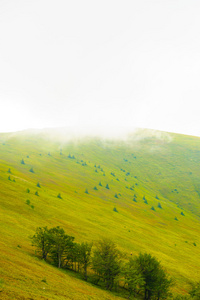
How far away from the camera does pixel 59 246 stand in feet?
140

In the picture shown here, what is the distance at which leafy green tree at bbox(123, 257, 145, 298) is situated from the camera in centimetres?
3928

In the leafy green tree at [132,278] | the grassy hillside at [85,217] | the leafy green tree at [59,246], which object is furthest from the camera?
the leafy green tree at [59,246]

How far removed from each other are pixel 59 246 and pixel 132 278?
666 inches

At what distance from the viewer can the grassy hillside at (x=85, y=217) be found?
30.4 metres

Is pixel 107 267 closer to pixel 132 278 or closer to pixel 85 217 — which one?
pixel 132 278

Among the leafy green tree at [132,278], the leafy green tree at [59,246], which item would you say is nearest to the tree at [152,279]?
the leafy green tree at [132,278]

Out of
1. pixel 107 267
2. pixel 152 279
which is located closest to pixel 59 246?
pixel 107 267

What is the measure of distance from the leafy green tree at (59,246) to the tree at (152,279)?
16.9 m

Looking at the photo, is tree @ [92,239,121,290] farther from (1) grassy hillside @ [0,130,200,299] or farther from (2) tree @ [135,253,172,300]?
(2) tree @ [135,253,172,300]

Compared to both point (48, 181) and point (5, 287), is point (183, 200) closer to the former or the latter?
point (48, 181)

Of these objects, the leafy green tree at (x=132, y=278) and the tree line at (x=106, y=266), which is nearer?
the leafy green tree at (x=132, y=278)

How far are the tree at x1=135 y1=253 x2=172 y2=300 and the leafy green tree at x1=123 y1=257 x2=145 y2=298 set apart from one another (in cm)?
120

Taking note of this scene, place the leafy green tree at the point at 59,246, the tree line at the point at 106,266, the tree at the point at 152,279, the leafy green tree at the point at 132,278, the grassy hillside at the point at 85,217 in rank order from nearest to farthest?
the grassy hillside at the point at 85,217
the leafy green tree at the point at 132,278
the tree line at the point at 106,266
the tree at the point at 152,279
the leafy green tree at the point at 59,246

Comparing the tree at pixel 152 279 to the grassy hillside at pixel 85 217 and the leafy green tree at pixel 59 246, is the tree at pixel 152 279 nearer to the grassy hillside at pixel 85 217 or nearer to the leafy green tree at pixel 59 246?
the grassy hillside at pixel 85 217
